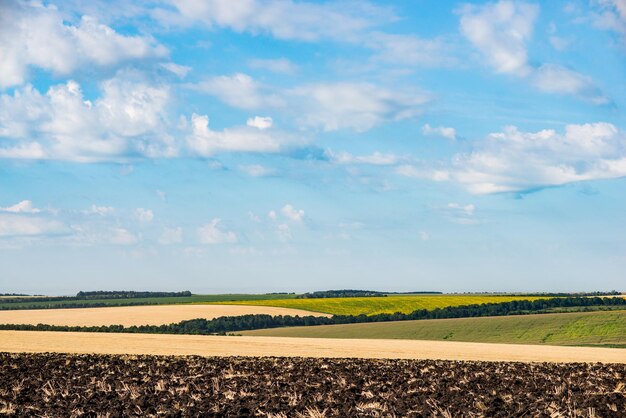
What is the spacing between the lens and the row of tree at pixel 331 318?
259 ft

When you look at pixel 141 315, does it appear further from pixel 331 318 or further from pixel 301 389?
pixel 301 389

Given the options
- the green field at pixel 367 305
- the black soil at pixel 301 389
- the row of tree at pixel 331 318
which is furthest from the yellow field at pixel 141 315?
the black soil at pixel 301 389

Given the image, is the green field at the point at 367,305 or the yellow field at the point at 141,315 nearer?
the yellow field at the point at 141,315

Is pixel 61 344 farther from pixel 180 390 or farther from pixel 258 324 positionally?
pixel 258 324

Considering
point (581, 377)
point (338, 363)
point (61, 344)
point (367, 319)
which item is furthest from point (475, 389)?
point (367, 319)

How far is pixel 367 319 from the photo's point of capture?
9550cm

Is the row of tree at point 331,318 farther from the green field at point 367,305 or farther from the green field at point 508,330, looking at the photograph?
the green field at point 367,305

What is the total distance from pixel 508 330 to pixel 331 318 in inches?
1084

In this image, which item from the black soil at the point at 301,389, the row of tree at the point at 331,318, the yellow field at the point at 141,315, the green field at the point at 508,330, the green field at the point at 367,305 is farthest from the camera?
the green field at the point at 367,305

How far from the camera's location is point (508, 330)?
256 ft

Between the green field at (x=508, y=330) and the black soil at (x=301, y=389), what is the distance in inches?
1722

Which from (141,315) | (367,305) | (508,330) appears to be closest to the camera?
(508,330)

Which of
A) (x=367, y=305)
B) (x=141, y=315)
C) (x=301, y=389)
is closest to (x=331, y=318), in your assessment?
(x=367, y=305)

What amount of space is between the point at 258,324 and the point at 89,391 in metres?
70.2
